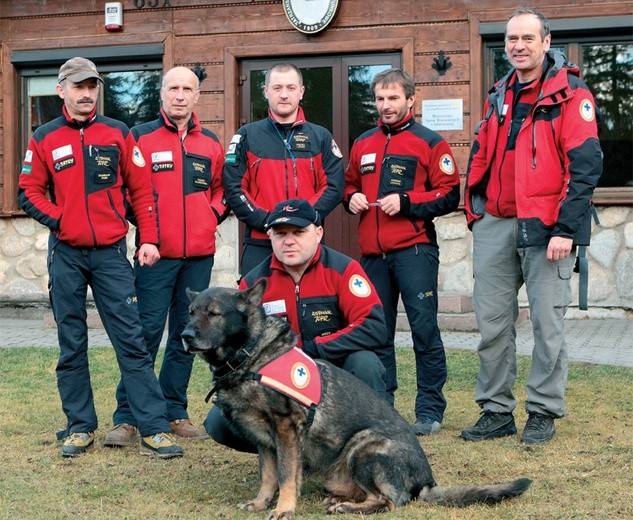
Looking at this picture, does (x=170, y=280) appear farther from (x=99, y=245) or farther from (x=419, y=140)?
(x=419, y=140)

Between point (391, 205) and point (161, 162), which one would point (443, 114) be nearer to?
point (391, 205)

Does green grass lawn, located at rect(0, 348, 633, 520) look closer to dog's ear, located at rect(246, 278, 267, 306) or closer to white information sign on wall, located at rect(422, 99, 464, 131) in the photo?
dog's ear, located at rect(246, 278, 267, 306)

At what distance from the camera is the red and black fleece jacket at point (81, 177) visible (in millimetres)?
5316

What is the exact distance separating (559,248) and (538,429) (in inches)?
41.4

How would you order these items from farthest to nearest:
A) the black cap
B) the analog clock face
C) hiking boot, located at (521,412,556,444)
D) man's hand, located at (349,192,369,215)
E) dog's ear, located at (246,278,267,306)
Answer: the analog clock face < man's hand, located at (349,192,369,215) < hiking boot, located at (521,412,556,444) < the black cap < dog's ear, located at (246,278,267,306)

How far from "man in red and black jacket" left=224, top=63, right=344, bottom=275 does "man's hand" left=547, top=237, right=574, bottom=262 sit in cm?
136

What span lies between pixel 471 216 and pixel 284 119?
51.0 inches

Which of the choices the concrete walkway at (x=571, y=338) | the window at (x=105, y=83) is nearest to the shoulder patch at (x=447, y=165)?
the concrete walkway at (x=571, y=338)

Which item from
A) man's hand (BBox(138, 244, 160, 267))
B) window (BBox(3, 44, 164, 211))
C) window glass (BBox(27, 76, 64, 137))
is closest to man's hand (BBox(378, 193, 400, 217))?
man's hand (BBox(138, 244, 160, 267))

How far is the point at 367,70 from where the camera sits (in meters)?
11.2

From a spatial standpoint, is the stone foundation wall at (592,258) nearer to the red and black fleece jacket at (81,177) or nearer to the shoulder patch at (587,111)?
the red and black fleece jacket at (81,177)

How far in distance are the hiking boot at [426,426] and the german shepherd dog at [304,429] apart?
147cm

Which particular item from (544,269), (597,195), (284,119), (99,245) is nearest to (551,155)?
(544,269)

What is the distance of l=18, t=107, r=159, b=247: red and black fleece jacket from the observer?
5316 mm
